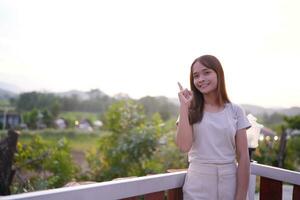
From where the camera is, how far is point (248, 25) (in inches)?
176

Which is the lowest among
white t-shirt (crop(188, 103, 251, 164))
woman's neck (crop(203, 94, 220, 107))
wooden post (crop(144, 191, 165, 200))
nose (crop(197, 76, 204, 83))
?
wooden post (crop(144, 191, 165, 200))

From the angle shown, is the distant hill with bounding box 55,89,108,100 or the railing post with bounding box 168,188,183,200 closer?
the railing post with bounding box 168,188,183,200

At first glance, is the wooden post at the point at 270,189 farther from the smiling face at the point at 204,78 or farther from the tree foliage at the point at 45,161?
the tree foliage at the point at 45,161

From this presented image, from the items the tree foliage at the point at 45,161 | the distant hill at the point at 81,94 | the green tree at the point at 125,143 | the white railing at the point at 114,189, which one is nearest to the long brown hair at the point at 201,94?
the white railing at the point at 114,189

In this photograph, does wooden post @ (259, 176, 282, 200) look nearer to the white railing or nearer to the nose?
the white railing

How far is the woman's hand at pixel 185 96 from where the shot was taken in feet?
4.85

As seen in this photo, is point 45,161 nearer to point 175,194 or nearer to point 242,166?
point 175,194

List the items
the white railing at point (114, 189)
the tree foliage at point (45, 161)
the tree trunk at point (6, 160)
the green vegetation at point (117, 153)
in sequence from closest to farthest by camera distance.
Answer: the white railing at point (114, 189) < the tree trunk at point (6, 160) < the tree foliage at point (45, 161) < the green vegetation at point (117, 153)

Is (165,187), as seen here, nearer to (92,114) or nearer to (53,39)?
(53,39)

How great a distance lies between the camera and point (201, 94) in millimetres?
1621

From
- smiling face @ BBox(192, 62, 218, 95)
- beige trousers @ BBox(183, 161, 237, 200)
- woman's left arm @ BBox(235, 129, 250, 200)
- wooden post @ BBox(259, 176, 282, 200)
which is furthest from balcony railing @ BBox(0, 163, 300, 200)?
smiling face @ BBox(192, 62, 218, 95)

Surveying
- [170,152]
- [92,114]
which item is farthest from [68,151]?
[92,114]

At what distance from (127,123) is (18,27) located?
264 cm

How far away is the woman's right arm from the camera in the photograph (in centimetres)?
148
